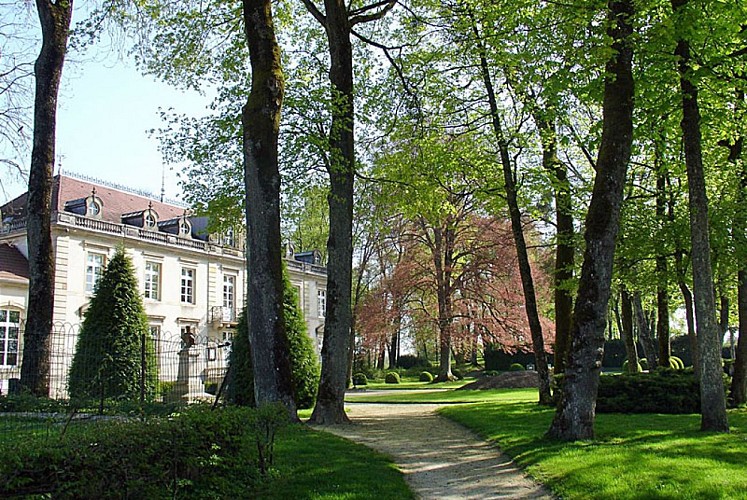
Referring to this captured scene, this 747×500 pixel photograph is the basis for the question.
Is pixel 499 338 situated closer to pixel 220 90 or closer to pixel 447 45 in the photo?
pixel 447 45

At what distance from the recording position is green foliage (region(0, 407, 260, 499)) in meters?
4.44

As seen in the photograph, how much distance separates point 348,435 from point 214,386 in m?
12.7

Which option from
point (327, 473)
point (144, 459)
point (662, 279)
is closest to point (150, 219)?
point (662, 279)

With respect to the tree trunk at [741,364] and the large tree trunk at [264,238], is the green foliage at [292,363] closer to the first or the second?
the large tree trunk at [264,238]

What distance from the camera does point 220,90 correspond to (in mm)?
15258

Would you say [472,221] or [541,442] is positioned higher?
[472,221]

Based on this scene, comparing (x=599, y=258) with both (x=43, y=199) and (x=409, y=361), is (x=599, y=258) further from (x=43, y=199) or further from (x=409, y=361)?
(x=409, y=361)

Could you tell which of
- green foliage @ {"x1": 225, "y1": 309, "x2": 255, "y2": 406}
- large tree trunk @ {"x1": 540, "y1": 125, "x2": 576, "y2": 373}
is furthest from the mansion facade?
large tree trunk @ {"x1": 540, "y1": 125, "x2": 576, "y2": 373}

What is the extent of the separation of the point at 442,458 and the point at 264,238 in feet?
14.6

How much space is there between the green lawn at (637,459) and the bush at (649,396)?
2.13 metres

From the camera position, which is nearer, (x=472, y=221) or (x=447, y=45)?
(x=447, y=45)

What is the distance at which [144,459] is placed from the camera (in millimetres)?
5043

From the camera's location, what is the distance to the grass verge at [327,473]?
21.7ft

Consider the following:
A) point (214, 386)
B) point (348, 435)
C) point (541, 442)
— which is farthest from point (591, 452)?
point (214, 386)
